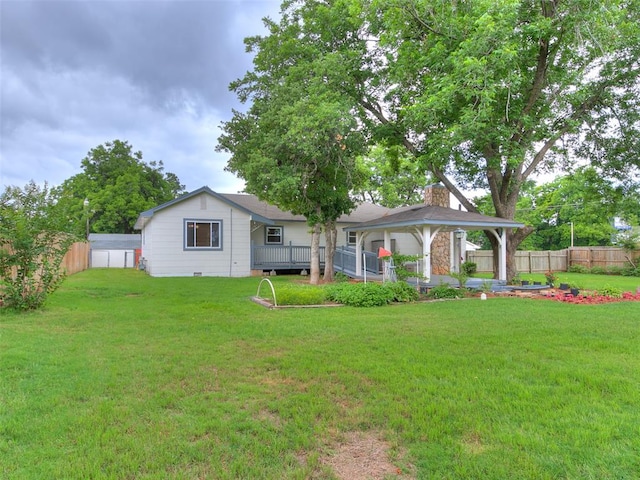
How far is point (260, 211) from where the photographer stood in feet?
66.9

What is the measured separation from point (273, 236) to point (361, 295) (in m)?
11.2

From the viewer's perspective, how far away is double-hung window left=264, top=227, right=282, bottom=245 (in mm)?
19906

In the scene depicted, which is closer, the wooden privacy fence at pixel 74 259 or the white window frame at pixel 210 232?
the wooden privacy fence at pixel 74 259

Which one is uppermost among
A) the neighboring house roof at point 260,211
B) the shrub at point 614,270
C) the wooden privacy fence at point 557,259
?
the neighboring house roof at point 260,211

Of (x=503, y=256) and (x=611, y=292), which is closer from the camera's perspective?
(x=611, y=292)

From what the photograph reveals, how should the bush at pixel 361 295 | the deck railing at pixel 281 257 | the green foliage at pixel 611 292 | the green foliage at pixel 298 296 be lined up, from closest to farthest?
the green foliage at pixel 298 296 < the bush at pixel 361 295 < the green foliage at pixel 611 292 < the deck railing at pixel 281 257

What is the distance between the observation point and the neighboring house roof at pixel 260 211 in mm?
16938

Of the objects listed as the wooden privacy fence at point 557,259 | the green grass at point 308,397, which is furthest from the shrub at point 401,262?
the wooden privacy fence at point 557,259

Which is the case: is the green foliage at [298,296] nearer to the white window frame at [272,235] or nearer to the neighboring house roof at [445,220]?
the neighboring house roof at [445,220]

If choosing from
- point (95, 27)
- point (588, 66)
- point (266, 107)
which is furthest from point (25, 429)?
point (588, 66)

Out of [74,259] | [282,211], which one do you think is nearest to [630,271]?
[282,211]

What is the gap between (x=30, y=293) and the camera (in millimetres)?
8023

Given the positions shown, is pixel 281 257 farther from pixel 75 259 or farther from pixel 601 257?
pixel 601 257

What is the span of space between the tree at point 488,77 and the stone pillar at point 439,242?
94cm
